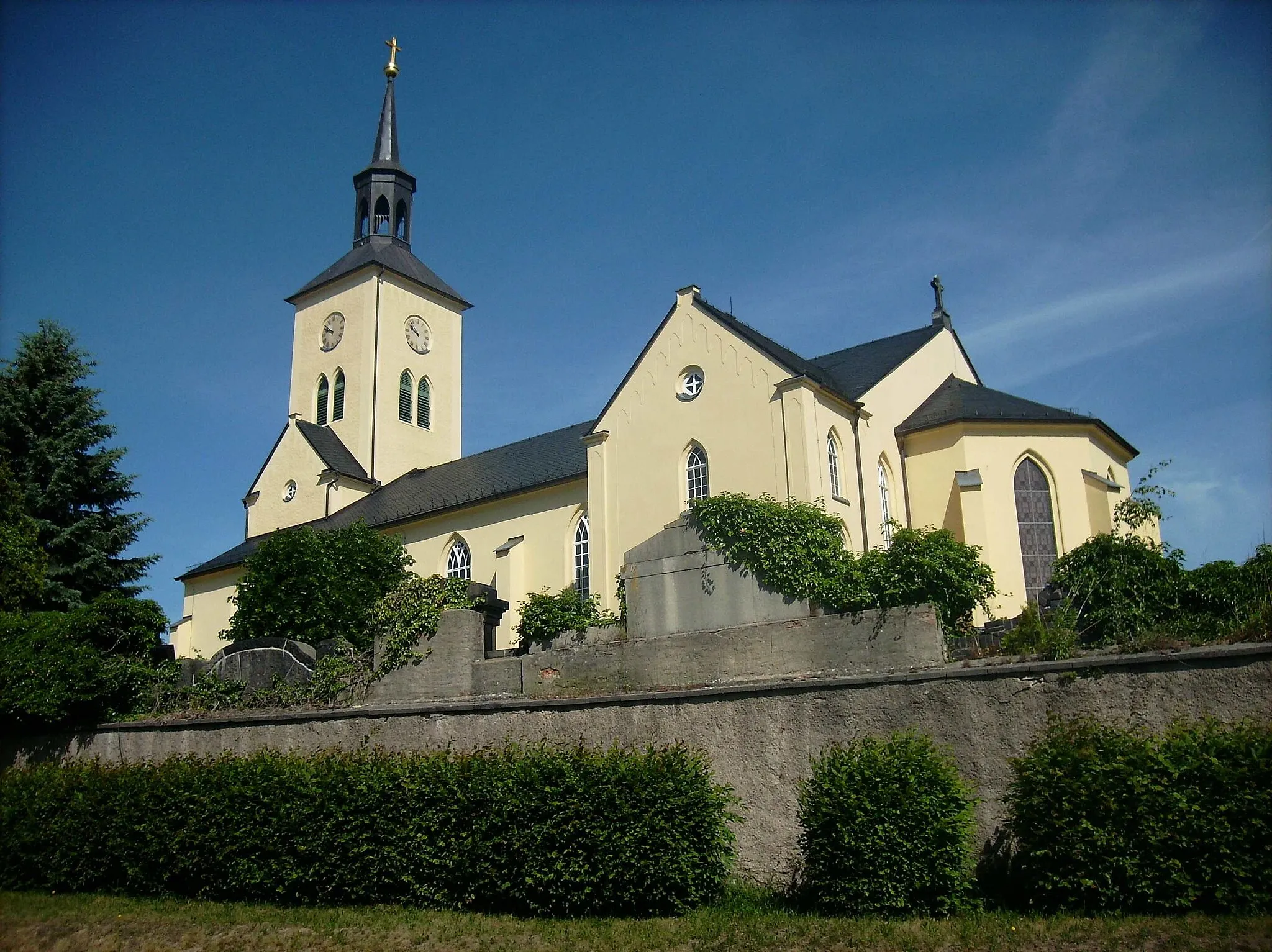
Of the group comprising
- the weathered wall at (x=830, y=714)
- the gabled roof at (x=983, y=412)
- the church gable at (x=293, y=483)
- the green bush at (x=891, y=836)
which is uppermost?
the church gable at (x=293, y=483)

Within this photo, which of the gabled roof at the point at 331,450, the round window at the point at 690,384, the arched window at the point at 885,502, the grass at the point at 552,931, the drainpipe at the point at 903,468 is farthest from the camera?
the gabled roof at the point at 331,450

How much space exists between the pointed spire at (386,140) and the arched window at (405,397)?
9228 mm

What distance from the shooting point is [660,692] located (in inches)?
448

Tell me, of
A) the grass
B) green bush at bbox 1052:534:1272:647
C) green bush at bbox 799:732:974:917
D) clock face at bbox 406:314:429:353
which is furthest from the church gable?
green bush at bbox 799:732:974:917

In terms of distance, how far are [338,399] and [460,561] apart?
12539 mm

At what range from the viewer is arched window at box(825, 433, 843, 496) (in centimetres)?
2214

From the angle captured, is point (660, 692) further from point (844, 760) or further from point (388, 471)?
point (388, 471)

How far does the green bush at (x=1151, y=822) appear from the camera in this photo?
781 centimetres

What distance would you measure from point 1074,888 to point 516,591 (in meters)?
21.8

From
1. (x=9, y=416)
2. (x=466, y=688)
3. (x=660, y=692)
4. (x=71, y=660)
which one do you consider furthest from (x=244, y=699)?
(x=9, y=416)

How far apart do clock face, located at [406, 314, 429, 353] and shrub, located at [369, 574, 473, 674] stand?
88.9 ft

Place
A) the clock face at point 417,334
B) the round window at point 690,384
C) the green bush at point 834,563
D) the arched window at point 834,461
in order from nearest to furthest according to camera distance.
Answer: the green bush at point 834,563, the arched window at point 834,461, the round window at point 690,384, the clock face at point 417,334

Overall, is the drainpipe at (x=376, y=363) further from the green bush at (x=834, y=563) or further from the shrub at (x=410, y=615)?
the green bush at (x=834, y=563)

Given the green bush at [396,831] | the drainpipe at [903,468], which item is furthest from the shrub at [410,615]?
the drainpipe at [903,468]
